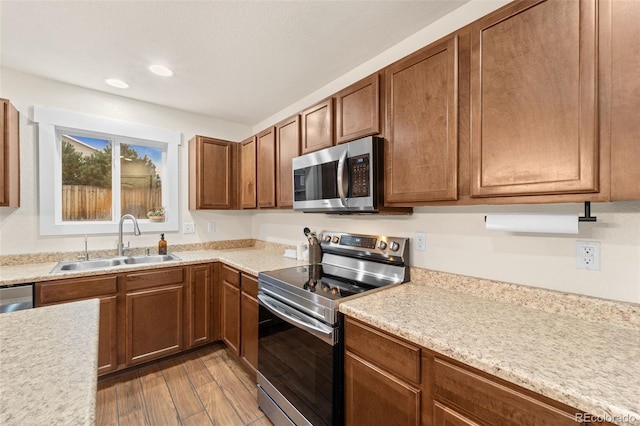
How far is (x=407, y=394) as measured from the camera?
1082mm

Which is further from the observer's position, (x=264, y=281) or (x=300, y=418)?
(x=264, y=281)

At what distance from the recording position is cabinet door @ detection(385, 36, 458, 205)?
4.25 ft

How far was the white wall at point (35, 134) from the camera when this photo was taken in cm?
226

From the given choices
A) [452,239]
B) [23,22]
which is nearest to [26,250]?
[23,22]

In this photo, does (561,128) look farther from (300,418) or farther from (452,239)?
(300,418)

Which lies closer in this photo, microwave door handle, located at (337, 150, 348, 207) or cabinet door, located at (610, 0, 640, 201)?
cabinet door, located at (610, 0, 640, 201)

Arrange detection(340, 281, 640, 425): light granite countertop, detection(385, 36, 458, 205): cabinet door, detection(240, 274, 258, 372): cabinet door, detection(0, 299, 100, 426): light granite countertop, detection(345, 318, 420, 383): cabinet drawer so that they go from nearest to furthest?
1. detection(0, 299, 100, 426): light granite countertop
2. detection(340, 281, 640, 425): light granite countertop
3. detection(345, 318, 420, 383): cabinet drawer
4. detection(385, 36, 458, 205): cabinet door
5. detection(240, 274, 258, 372): cabinet door

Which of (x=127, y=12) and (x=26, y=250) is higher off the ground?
(x=127, y=12)

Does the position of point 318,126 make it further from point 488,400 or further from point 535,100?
point 488,400

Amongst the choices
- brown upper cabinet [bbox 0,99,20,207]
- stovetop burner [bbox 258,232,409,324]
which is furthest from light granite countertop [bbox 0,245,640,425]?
brown upper cabinet [bbox 0,99,20,207]

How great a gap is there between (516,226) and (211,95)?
2.69m

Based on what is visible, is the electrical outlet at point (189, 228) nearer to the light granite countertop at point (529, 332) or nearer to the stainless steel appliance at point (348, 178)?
the stainless steel appliance at point (348, 178)

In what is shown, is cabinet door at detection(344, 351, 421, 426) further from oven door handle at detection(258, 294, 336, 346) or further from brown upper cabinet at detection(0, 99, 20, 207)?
brown upper cabinet at detection(0, 99, 20, 207)

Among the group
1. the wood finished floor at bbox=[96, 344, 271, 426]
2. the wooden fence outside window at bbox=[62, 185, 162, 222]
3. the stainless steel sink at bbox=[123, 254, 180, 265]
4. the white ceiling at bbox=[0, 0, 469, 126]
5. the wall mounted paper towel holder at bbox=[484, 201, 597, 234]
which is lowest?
the wood finished floor at bbox=[96, 344, 271, 426]
